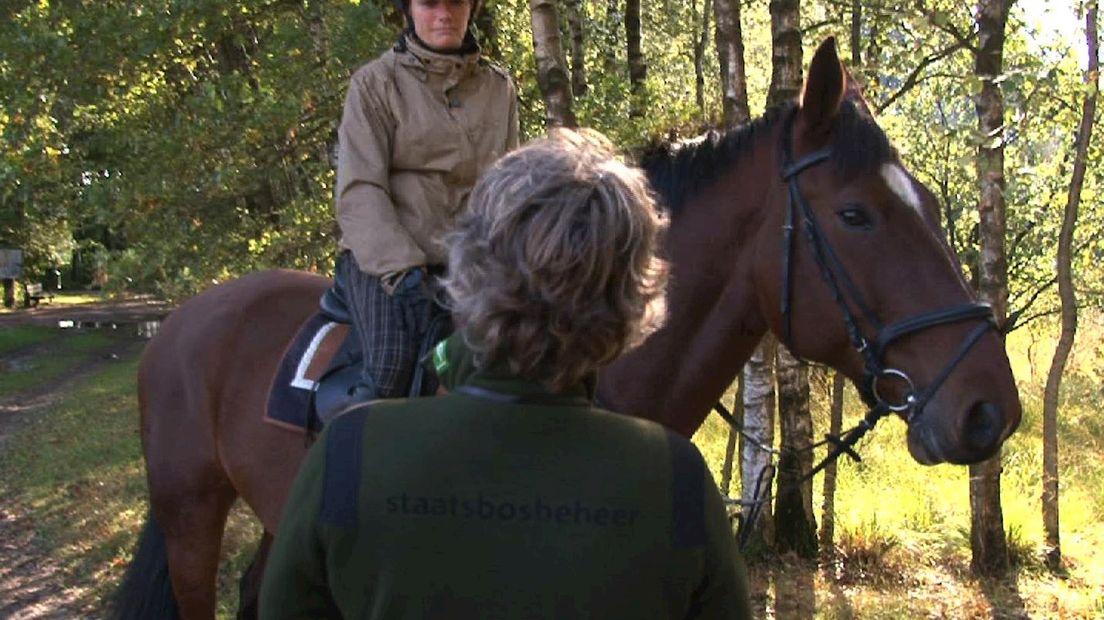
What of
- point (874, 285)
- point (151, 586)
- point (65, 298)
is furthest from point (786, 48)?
point (65, 298)

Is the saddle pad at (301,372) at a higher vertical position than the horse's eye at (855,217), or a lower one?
lower

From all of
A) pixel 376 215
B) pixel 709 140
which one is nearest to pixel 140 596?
pixel 376 215

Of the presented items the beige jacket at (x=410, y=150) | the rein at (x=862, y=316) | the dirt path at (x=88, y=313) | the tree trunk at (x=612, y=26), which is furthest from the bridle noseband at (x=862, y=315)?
the dirt path at (x=88, y=313)

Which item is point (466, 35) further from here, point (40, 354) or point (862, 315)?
point (40, 354)

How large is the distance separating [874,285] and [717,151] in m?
0.67

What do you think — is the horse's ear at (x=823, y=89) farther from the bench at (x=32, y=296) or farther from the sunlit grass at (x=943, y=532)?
the bench at (x=32, y=296)

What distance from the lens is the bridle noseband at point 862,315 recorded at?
104 inches

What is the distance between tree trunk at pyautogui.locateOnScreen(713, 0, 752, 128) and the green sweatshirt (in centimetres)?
510

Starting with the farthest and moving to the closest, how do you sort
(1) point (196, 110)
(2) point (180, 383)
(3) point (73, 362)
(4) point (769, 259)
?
(3) point (73, 362) → (1) point (196, 110) → (2) point (180, 383) → (4) point (769, 259)

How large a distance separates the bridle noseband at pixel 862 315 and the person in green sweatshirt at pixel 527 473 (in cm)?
144

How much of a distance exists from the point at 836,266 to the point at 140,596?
129 inches

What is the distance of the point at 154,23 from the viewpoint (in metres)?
7.88

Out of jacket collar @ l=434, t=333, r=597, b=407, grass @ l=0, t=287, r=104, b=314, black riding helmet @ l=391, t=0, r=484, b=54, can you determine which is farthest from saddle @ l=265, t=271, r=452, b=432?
grass @ l=0, t=287, r=104, b=314

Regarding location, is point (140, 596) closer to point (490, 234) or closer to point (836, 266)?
point (836, 266)
